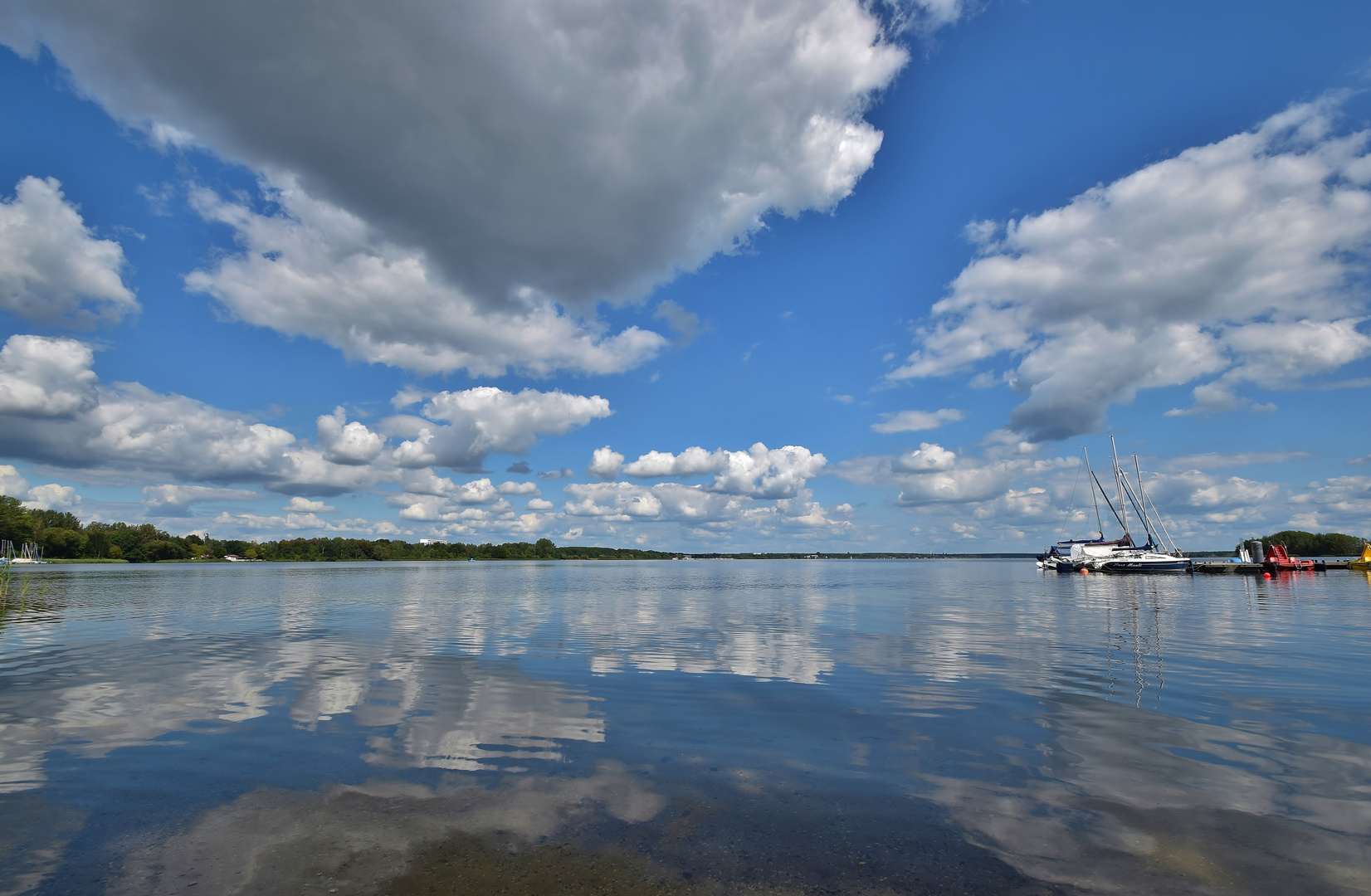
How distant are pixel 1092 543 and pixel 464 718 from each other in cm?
14326

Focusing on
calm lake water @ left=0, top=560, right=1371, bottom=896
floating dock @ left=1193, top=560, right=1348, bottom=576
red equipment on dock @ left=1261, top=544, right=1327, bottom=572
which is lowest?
calm lake water @ left=0, top=560, right=1371, bottom=896

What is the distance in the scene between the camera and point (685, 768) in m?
12.0

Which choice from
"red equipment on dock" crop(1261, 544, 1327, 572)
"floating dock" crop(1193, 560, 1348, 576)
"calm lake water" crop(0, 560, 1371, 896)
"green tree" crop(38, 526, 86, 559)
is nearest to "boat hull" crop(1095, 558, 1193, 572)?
"floating dock" crop(1193, 560, 1348, 576)

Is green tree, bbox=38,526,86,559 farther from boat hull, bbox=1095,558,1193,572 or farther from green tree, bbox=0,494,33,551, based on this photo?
boat hull, bbox=1095,558,1193,572

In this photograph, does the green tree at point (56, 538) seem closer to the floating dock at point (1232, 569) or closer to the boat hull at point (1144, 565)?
the boat hull at point (1144, 565)

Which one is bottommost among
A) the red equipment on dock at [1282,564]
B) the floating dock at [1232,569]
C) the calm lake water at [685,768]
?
the calm lake water at [685,768]

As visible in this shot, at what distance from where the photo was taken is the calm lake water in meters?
7.93

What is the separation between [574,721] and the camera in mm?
15383

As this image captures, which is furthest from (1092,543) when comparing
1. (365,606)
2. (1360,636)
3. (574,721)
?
(574,721)

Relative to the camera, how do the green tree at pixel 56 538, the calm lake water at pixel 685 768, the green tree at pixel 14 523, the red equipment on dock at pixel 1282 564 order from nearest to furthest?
1. the calm lake water at pixel 685 768
2. the red equipment on dock at pixel 1282 564
3. the green tree at pixel 14 523
4. the green tree at pixel 56 538

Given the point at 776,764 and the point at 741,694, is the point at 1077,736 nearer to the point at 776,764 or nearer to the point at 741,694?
the point at 776,764

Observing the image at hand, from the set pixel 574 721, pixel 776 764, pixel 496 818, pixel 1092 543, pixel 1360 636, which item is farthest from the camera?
pixel 1092 543

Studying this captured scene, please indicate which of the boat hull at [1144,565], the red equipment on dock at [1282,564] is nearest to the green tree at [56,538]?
the boat hull at [1144,565]

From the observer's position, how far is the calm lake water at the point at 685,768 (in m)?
7.93
